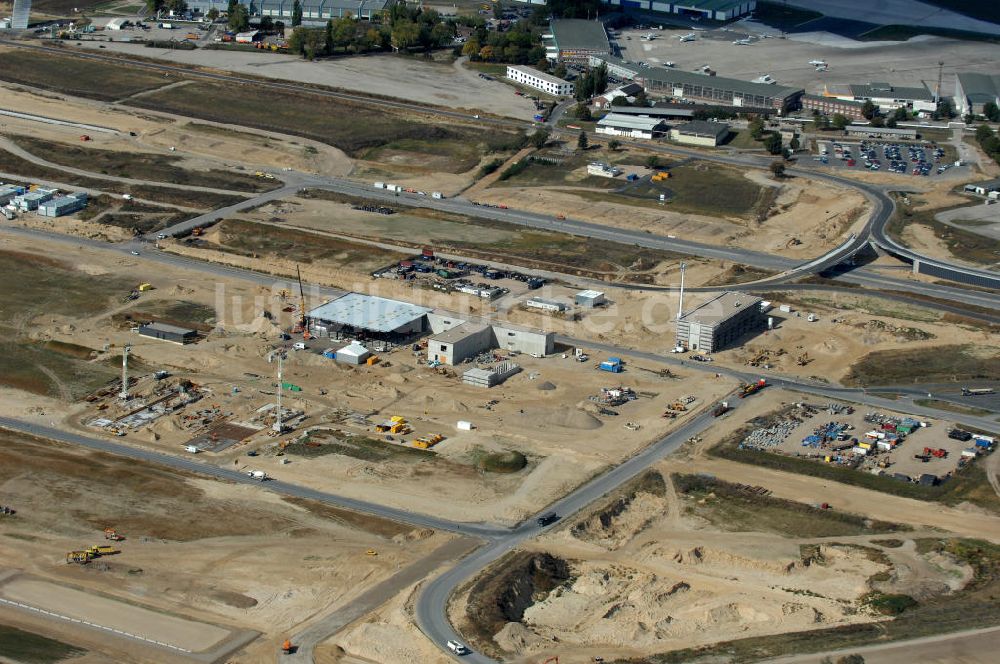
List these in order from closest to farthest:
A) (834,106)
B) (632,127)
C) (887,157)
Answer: (887,157)
(632,127)
(834,106)

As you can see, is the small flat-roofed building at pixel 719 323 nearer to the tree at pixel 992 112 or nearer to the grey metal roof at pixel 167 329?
the grey metal roof at pixel 167 329

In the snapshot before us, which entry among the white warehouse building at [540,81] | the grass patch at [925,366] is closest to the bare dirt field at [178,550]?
the grass patch at [925,366]

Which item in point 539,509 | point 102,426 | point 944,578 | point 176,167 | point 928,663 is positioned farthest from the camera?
point 176,167

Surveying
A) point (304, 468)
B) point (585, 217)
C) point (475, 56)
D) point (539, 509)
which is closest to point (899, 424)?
point (539, 509)

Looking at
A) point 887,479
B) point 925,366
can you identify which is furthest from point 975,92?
point 887,479

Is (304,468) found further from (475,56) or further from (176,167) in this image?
(475,56)

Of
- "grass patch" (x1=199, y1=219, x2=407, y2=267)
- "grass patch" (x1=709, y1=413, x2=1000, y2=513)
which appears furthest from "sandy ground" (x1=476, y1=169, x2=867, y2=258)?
"grass patch" (x1=709, y1=413, x2=1000, y2=513)

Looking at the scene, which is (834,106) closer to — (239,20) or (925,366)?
(925,366)
